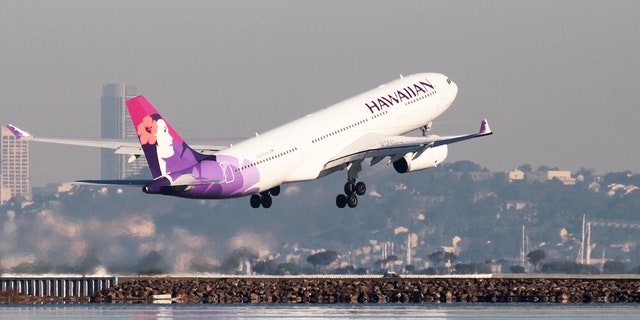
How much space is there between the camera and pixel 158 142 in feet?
266

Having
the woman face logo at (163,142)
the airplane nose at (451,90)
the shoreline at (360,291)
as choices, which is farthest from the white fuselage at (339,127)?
the shoreline at (360,291)

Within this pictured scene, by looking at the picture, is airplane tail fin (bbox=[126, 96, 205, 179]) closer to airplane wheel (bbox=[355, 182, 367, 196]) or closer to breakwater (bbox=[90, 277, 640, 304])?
breakwater (bbox=[90, 277, 640, 304])

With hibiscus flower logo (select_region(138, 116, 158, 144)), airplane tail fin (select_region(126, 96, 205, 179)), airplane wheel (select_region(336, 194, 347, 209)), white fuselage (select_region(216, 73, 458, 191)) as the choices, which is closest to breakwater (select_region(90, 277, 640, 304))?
airplane wheel (select_region(336, 194, 347, 209))

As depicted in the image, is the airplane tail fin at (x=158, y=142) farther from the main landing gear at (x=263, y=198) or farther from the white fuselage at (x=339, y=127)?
the main landing gear at (x=263, y=198)

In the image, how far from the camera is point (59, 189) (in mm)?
143125

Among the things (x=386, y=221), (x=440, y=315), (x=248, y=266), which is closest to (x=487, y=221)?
(x=386, y=221)

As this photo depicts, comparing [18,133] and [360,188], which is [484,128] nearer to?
[360,188]

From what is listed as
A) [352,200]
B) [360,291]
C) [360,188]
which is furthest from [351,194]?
[360,291]

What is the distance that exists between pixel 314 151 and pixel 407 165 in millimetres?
7430

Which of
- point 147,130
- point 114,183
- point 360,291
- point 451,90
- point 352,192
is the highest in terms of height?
point 451,90

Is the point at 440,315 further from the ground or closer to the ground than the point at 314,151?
closer to the ground

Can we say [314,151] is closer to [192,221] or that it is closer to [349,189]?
[349,189]

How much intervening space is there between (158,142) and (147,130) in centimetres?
80

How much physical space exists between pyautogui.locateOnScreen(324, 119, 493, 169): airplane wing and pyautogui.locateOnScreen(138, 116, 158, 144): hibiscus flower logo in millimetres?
13501
